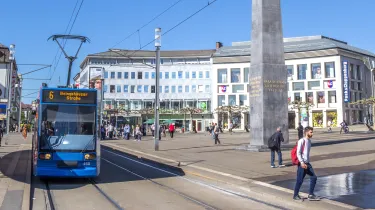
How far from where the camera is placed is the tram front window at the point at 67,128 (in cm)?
1115

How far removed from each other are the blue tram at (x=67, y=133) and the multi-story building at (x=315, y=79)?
62040mm

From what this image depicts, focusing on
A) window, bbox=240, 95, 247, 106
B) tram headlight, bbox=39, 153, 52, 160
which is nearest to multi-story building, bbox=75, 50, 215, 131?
window, bbox=240, 95, 247, 106

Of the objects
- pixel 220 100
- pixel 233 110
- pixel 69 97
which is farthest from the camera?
→ pixel 220 100

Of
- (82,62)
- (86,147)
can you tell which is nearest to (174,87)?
(82,62)

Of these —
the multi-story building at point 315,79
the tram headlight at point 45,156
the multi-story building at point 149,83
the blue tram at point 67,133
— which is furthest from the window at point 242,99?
the tram headlight at point 45,156

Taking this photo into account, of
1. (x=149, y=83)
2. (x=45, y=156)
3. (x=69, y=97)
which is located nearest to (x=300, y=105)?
(x=149, y=83)

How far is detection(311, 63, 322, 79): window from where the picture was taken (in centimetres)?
7594

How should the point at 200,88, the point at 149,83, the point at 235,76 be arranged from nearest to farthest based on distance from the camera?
the point at 235,76
the point at 200,88
the point at 149,83

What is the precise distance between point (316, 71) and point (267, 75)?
5775cm

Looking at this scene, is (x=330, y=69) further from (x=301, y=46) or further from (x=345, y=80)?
(x=301, y=46)

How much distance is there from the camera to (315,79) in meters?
76.6

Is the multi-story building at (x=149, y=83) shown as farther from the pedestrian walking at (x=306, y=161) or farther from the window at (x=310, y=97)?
the pedestrian walking at (x=306, y=161)

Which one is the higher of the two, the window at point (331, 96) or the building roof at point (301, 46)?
the building roof at point (301, 46)

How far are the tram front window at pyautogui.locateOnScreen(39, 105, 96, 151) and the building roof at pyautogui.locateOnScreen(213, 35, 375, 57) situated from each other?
7032 centimetres
